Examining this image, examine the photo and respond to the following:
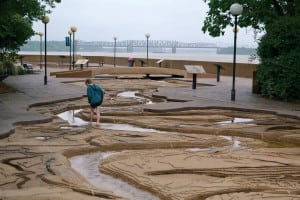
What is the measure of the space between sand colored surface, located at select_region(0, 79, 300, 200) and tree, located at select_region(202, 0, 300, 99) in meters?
5.08

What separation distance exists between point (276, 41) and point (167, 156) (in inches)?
538

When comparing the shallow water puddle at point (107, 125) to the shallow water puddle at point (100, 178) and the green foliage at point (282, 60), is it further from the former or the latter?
the green foliage at point (282, 60)

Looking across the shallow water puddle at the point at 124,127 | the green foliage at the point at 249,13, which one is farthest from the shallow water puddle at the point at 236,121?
the green foliage at the point at 249,13

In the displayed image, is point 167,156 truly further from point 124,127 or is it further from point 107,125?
point 107,125

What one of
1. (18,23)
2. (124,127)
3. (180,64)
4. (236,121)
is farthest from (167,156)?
(180,64)

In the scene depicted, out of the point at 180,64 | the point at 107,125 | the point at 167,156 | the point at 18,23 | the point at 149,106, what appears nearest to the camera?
the point at 167,156

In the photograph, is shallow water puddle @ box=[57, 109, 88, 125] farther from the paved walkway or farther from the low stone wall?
the low stone wall

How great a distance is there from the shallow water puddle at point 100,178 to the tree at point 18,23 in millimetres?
11109

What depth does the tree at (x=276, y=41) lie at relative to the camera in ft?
75.0

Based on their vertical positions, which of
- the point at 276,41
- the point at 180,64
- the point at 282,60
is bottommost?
the point at 180,64

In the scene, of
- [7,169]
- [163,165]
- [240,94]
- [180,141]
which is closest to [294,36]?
[240,94]

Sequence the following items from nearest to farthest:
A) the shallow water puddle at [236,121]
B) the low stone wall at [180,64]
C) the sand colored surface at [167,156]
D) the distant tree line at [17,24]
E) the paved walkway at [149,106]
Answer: the sand colored surface at [167,156]
the paved walkway at [149,106]
the shallow water puddle at [236,121]
the distant tree line at [17,24]
the low stone wall at [180,64]

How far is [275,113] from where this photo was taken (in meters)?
18.5

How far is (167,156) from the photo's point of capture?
37.0 feet
